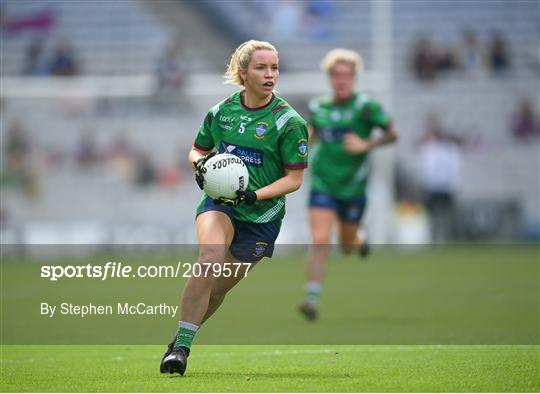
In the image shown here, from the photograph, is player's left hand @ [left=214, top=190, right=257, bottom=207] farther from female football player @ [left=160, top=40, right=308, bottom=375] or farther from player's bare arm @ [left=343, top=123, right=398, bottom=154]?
player's bare arm @ [left=343, top=123, right=398, bottom=154]

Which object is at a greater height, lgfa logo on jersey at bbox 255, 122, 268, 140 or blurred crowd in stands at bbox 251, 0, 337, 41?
lgfa logo on jersey at bbox 255, 122, 268, 140

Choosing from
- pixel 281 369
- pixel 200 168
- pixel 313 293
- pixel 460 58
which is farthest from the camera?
pixel 460 58

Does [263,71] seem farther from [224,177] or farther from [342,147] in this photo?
[342,147]

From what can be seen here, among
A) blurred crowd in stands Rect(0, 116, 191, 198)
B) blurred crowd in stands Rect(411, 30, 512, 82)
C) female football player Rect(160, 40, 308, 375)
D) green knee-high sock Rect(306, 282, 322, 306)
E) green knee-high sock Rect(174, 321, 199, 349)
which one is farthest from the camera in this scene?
blurred crowd in stands Rect(411, 30, 512, 82)

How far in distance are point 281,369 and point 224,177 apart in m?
1.43

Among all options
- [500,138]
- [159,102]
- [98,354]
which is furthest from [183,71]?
[98,354]

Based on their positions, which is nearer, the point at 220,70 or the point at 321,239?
the point at 321,239

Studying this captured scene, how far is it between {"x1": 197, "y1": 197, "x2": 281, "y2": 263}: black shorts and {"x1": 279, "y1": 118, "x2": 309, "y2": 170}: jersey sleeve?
1.46 ft

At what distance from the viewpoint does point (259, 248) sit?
7465 millimetres

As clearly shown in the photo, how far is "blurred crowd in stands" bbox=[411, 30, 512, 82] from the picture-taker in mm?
27250

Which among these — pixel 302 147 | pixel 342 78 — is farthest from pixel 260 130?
pixel 342 78

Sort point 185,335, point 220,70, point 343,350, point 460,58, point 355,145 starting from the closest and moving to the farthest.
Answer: point 185,335, point 343,350, point 355,145, point 220,70, point 460,58

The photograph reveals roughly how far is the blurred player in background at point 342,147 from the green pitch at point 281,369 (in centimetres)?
351

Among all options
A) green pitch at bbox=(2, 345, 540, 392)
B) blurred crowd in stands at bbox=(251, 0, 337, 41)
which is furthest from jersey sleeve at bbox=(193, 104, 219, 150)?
blurred crowd in stands at bbox=(251, 0, 337, 41)
